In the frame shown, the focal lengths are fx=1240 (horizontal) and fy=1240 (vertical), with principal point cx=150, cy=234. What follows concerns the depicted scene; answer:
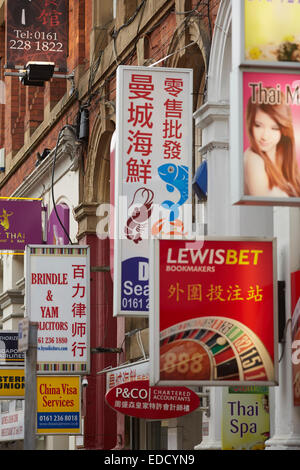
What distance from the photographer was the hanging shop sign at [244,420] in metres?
14.3

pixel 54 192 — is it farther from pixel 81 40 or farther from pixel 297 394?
pixel 297 394

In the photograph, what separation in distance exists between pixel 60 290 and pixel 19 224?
589cm

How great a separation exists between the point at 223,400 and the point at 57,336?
5.25 meters

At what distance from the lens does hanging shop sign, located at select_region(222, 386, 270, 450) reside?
1426cm

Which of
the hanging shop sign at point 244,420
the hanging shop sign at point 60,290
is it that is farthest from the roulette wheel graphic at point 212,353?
the hanging shop sign at point 60,290

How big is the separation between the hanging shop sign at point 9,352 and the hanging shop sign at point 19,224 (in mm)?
2538

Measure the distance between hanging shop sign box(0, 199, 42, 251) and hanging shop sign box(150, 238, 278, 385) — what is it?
1321 cm

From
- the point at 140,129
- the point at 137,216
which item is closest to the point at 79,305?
the point at 137,216

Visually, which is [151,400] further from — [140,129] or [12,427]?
[12,427]

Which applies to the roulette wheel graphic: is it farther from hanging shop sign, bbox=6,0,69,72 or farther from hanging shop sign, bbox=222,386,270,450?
hanging shop sign, bbox=6,0,69,72

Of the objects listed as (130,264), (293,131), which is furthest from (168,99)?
(293,131)

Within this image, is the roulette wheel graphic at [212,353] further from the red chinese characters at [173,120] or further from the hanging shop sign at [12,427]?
the hanging shop sign at [12,427]

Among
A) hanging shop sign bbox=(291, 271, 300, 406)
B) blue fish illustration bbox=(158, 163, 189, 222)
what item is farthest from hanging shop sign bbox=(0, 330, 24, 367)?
hanging shop sign bbox=(291, 271, 300, 406)

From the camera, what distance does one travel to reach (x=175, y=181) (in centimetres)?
1552
